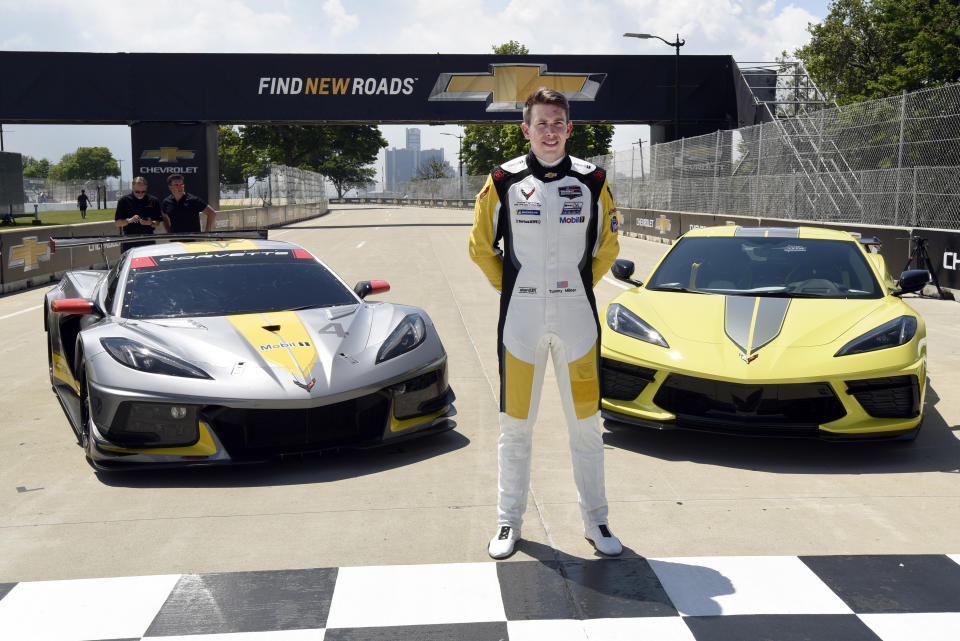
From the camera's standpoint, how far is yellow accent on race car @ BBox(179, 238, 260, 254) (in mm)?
6338

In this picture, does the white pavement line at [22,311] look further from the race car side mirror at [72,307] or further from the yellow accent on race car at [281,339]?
the yellow accent on race car at [281,339]

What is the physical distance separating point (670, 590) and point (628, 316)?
8.87 ft

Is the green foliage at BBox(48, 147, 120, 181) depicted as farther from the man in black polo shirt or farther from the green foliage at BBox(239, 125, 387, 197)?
the man in black polo shirt

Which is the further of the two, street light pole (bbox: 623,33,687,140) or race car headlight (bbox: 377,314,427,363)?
street light pole (bbox: 623,33,687,140)

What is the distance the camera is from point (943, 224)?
14031 mm

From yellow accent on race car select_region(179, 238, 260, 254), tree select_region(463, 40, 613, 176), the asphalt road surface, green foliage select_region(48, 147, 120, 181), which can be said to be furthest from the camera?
green foliage select_region(48, 147, 120, 181)

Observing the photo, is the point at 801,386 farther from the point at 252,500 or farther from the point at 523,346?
the point at 252,500

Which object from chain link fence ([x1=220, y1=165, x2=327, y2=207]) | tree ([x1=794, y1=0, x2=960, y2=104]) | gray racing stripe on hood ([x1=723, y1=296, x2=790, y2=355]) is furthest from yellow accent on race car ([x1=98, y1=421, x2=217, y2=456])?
tree ([x1=794, y1=0, x2=960, y2=104])

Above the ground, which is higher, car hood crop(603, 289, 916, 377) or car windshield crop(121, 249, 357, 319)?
car windshield crop(121, 249, 357, 319)

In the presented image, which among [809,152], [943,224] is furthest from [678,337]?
[809,152]

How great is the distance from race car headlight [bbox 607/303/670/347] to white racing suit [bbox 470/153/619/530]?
6.00 ft

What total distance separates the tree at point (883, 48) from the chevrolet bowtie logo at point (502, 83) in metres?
15.7

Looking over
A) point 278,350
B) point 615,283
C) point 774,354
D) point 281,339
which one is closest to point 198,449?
point 278,350

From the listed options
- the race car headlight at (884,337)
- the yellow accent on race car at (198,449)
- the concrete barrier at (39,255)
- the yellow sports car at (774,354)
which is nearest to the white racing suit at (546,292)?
the yellow sports car at (774,354)
